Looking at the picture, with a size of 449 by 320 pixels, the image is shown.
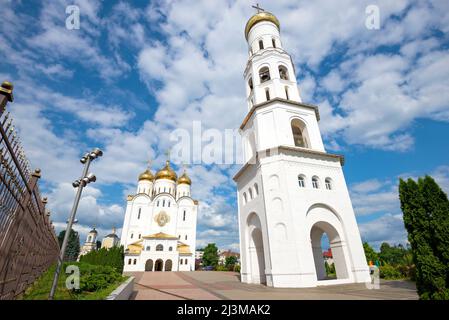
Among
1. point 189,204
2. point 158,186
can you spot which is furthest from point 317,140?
point 158,186

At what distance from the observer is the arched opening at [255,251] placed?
50.8 ft

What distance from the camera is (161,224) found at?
42656 mm

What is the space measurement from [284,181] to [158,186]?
38.0 metres

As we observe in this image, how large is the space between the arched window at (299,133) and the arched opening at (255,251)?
6803 mm

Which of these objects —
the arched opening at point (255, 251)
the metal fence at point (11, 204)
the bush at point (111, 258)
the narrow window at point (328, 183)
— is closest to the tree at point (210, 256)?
the bush at point (111, 258)

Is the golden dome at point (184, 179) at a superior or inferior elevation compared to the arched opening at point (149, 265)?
superior

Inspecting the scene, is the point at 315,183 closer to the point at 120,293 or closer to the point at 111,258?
the point at 120,293

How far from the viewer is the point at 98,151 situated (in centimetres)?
866

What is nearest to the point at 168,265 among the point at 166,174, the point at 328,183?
the point at 166,174

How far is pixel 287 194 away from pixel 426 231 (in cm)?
714

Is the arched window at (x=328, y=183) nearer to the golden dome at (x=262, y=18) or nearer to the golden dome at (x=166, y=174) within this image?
the golden dome at (x=262, y=18)

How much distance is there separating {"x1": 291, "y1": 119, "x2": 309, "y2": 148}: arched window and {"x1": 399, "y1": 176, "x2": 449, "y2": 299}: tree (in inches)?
388

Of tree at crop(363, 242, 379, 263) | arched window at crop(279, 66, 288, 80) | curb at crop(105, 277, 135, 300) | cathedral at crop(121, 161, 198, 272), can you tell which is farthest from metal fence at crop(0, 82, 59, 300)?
cathedral at crop(121, 161, 198, 272)
